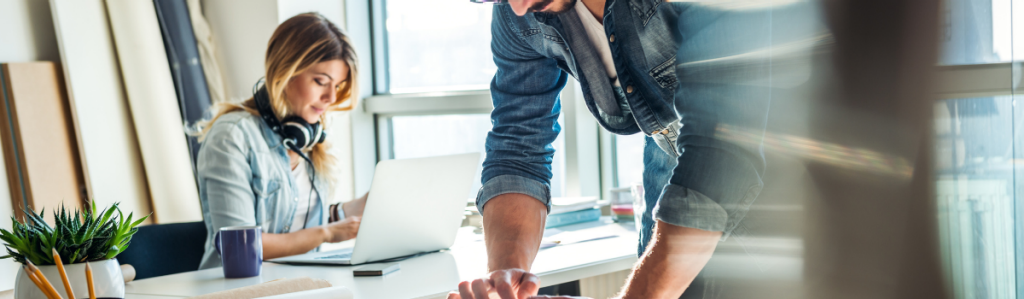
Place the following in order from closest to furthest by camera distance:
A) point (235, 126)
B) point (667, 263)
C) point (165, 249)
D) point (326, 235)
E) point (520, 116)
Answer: point (667, 263) → point (520, 116) → point (165, 249) → point (326, 235) → point (235, 126)

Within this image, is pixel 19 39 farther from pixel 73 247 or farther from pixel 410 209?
pixel 73 247

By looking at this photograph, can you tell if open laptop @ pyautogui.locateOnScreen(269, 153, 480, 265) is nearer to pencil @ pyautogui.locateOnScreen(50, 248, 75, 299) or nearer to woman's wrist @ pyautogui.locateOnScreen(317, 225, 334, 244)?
woman's wrist @ pyautogui.locateOnScreen(317, 225, 334, 244)

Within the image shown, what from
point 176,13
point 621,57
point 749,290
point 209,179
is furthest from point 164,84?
point 749,290

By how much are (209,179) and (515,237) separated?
4.06ft

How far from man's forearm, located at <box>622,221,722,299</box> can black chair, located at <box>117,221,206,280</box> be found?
1.38 meters

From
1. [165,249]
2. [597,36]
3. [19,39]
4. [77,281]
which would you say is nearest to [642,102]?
[597,36]

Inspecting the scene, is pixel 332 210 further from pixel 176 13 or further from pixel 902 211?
pixel 902 211

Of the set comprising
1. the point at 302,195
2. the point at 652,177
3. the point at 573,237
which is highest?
the point at 652,177

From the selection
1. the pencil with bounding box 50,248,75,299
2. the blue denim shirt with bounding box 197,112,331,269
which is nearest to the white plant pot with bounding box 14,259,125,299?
the pencil with bounding box 50,248,75,299

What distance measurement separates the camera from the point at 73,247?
95cm

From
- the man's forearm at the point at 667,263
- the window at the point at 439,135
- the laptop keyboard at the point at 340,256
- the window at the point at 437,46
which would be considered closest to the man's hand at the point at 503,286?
the man's forearm at the point at 667,263

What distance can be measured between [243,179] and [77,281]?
961 millimetres

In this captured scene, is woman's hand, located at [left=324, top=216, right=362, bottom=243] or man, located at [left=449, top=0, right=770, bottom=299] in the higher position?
man, located at [left=449, top=0, right=770, bottom=299]

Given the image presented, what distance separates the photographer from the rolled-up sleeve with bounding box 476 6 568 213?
3.25ft
